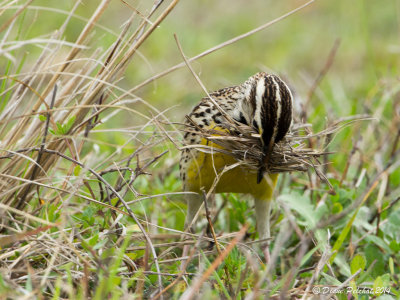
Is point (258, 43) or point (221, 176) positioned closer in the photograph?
point (221, 176)

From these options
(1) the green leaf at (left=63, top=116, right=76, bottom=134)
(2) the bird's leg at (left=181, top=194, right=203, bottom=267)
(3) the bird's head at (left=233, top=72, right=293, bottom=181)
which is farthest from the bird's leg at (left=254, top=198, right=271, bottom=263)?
→ (1) the green leaf at (left=63, top=116, right=76, bottom=134)

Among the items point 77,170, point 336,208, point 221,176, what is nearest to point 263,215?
point 336,208

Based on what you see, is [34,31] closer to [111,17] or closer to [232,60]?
[111,17]

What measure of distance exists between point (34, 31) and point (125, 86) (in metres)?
1.20

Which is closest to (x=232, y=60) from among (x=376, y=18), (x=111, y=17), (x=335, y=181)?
(x=111, y=17)

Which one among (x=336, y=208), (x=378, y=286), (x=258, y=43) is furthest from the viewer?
(x=258, y=43)

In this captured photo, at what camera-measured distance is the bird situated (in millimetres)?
3617

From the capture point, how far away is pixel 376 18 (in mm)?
10195

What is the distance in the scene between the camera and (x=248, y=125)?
3.90 meters

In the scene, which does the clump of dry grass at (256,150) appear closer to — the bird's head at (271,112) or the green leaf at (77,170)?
the bird's head at (271,112)

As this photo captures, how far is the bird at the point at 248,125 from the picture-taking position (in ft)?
11.9

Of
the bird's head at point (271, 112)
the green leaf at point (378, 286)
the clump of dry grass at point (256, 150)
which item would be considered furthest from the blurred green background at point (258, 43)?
the green leaf at point (378, 286)

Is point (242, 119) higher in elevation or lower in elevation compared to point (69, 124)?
higher

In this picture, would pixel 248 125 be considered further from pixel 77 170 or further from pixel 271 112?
pixel 77 170
